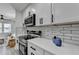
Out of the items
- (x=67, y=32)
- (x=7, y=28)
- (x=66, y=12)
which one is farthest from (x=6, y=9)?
(x=66, y=12)

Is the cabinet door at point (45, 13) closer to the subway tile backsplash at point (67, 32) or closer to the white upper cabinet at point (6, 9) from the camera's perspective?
the subway tile backsplash at point (67, 32)

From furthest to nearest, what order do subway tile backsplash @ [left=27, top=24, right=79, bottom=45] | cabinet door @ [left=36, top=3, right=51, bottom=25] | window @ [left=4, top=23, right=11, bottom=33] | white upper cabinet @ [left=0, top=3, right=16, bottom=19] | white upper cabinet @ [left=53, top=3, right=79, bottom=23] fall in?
window @ [left=4, top=23, right=11, bottom=33] < white upper cabinet @ [left=0, top=3, right=16, bottom=19] < cabinet door @ [left=36, top=3, right=51, bottom=25] < subway tile backsplash @ [left=27, top=24, right=79, bottom=45] < white upper cabinet @ [left=53, top=3, right=79, bottom=23]

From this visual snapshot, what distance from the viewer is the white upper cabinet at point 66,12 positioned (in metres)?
1.38

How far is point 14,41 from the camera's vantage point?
21.0 ft

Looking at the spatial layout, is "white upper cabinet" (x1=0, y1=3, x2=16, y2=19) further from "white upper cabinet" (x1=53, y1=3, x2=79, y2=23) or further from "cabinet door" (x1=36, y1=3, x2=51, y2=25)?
"white upper cabinet" (x1=53, y1=3, x2=79, y2=23)

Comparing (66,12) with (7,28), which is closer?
(66,12)

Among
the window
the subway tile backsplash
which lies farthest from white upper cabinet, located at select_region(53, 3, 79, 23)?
Answer: the window

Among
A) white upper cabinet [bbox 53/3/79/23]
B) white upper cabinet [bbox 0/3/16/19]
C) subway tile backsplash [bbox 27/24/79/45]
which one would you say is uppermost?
white upper cabinet [bbox 0/3/16/19]

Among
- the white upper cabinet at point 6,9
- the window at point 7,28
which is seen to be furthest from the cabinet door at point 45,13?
the window at point 7,28

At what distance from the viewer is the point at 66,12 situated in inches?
63.6

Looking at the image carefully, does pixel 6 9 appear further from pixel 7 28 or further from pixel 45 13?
pixel 45 13

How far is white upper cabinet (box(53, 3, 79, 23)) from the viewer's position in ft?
4.52

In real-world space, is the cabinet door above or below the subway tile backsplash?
above

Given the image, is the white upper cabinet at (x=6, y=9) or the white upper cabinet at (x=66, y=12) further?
the white upper cabinet at (x=6, y=9)
